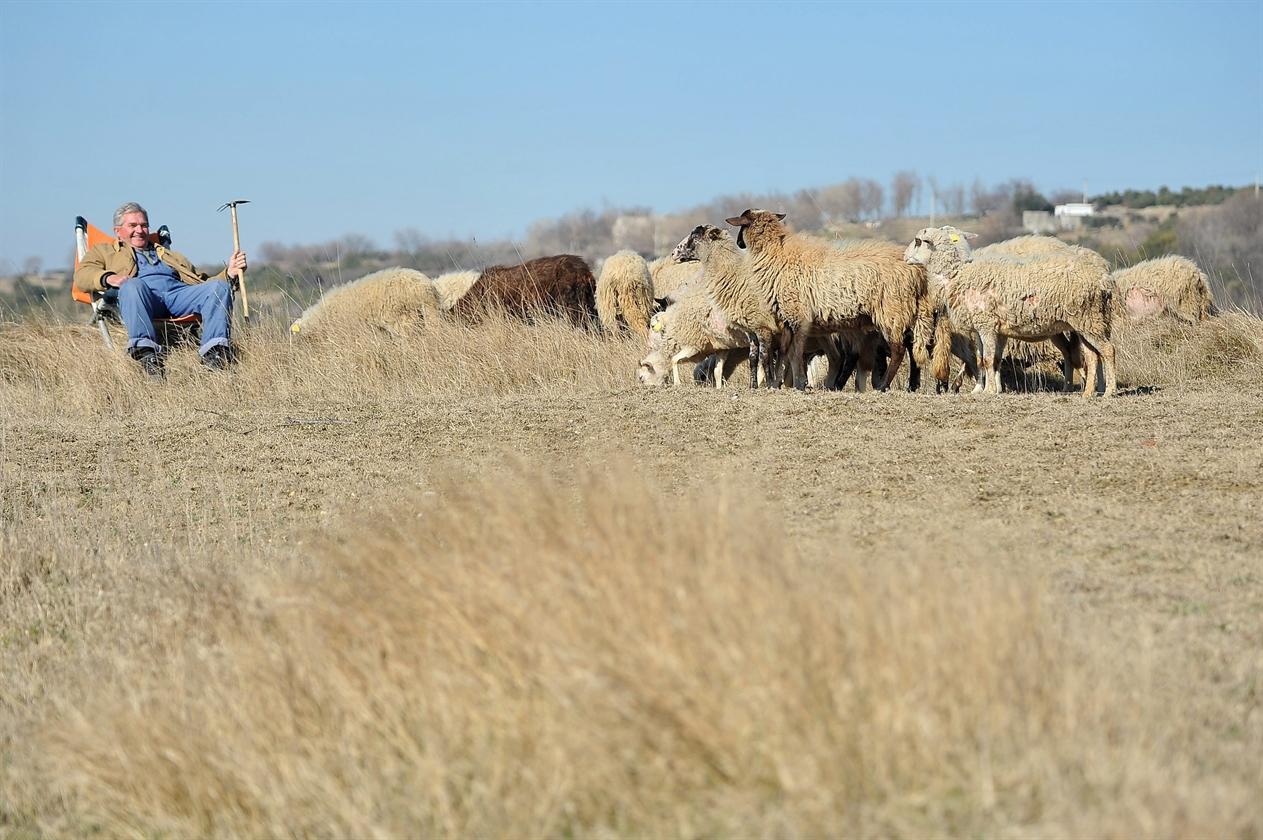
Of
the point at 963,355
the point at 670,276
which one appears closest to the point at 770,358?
the point at 963,355

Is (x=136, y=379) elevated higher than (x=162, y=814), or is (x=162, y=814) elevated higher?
(x=136, y=379)

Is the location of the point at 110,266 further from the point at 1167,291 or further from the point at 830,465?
the point at 1167,291

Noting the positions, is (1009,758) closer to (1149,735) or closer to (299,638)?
(1149,735)

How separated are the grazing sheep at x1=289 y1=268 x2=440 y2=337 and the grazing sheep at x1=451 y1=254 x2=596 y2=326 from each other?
490 millimetres

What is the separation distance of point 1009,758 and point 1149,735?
1.48 feet

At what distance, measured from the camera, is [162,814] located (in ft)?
14.4

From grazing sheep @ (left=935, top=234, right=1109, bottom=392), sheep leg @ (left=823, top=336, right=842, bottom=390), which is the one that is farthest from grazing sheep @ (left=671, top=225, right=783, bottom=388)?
grazing sheep @ (left=935, top=234, right=1109, bottom=392)

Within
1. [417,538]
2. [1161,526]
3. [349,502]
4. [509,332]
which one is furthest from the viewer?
[509,332]

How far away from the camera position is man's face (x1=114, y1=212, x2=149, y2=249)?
44.6 ft

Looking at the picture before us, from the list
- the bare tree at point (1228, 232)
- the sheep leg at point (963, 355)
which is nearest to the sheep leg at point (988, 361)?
the sheep leg at point (963, 355)

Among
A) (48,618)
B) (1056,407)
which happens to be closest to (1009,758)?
(48,618)

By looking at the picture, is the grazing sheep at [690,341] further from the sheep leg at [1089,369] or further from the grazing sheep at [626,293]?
the grazing sheep at [626,293]

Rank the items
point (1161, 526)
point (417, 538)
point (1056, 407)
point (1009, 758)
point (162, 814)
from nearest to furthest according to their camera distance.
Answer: point (1009, 758), point (162, 814), point (417, 538), point (1161, 526), point (1056, 407)

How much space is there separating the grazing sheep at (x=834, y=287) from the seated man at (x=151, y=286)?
4.93 metres
